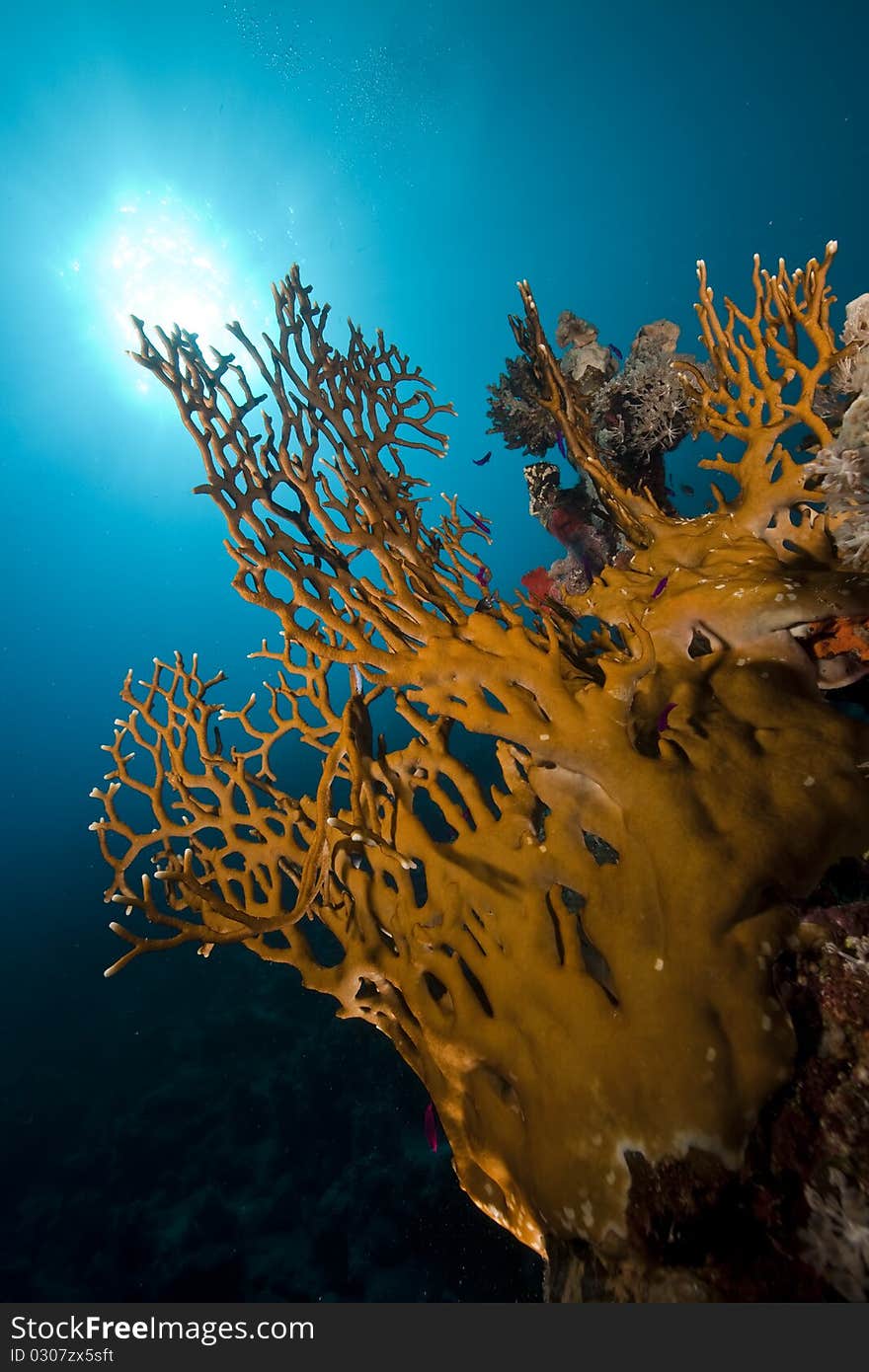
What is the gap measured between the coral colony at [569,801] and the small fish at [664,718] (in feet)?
0.11

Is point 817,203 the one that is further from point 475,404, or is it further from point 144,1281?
point 144,1281

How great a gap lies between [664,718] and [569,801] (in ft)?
1.80

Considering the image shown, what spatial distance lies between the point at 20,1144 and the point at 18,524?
260 ft

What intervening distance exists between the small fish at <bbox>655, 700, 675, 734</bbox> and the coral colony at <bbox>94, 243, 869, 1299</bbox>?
0.11ft

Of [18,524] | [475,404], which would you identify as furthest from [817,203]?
[18,524]

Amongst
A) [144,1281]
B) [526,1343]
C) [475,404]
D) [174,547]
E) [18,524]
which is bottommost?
[144,1281]

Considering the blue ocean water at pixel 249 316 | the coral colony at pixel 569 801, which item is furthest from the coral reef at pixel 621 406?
the blue ocean water at pixel 249 316

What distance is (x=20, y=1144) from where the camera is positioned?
1158 cm

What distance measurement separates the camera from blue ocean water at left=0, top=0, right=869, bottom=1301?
8688mm

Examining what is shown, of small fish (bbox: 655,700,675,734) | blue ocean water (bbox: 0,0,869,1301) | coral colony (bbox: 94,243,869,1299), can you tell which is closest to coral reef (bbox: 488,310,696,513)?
coral colony (bbox: 94,243,869,1299)

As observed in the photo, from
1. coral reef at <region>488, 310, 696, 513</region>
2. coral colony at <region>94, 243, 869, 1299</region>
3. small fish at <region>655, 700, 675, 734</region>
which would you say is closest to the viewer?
coral colony at <region>94, 243, 869, 1299</region>

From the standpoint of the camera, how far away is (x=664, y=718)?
7.36ft

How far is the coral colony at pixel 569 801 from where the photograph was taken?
159cm

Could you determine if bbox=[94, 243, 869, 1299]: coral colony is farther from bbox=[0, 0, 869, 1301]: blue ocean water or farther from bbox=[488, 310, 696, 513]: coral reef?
bbox=[0, 0, 869, 1301]: blue ocean water
